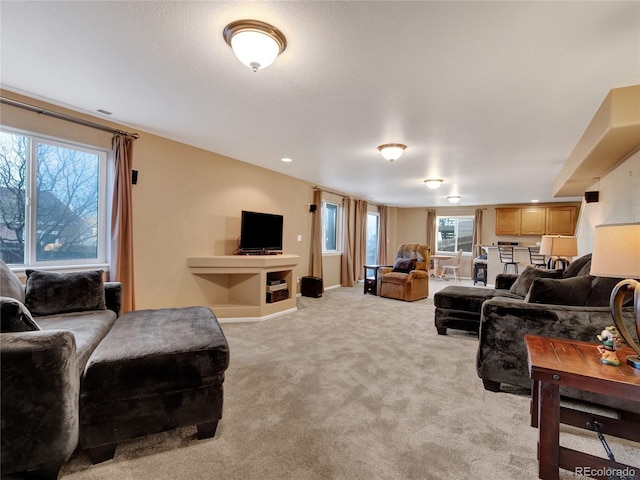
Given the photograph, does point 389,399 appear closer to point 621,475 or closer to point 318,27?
point 621,475

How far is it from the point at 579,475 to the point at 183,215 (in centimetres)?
430

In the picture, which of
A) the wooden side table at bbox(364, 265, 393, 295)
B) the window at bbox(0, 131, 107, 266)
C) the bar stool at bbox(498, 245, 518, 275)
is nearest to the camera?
the window at bbox(0, 131, 107, 266)

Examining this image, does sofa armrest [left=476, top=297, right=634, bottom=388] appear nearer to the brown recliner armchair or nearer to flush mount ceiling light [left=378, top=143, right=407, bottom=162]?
flush mount ceiling light [left=378, top=143, right=407, bottom=162]

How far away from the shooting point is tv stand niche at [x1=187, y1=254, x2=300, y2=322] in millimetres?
4167

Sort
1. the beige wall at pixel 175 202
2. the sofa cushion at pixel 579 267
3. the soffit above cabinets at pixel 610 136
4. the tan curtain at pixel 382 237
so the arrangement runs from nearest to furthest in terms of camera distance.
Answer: the soffit above cabinets at pixel 610 136, the sofa cushion at pixel 579 267, the beige wall at pixel 175 202, the tan curtain at pixel 382 237

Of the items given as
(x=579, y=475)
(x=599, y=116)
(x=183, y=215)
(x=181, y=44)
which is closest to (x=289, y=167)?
(x=183, y=215)

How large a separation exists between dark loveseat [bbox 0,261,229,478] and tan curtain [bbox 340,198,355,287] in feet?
18.0

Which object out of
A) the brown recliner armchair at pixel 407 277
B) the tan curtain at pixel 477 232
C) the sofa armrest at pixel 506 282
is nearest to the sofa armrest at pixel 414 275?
the brown recliner armchair at pixel 407 277

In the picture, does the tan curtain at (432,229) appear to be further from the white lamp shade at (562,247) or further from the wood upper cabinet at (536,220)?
the white lamp shade at (562,247)

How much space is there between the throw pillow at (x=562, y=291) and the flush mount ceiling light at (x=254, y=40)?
266 centimetres

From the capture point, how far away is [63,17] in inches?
67.7

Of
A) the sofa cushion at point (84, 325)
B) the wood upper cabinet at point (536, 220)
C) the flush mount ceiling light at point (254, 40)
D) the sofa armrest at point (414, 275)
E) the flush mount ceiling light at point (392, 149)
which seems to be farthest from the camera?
the wood upper cabinet at point (536, 220)

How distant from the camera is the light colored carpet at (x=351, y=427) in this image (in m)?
1.56

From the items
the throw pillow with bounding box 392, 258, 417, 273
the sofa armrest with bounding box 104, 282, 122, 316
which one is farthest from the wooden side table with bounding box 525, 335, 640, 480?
the throw pillow with bounding box 392, 258, 417, 273
